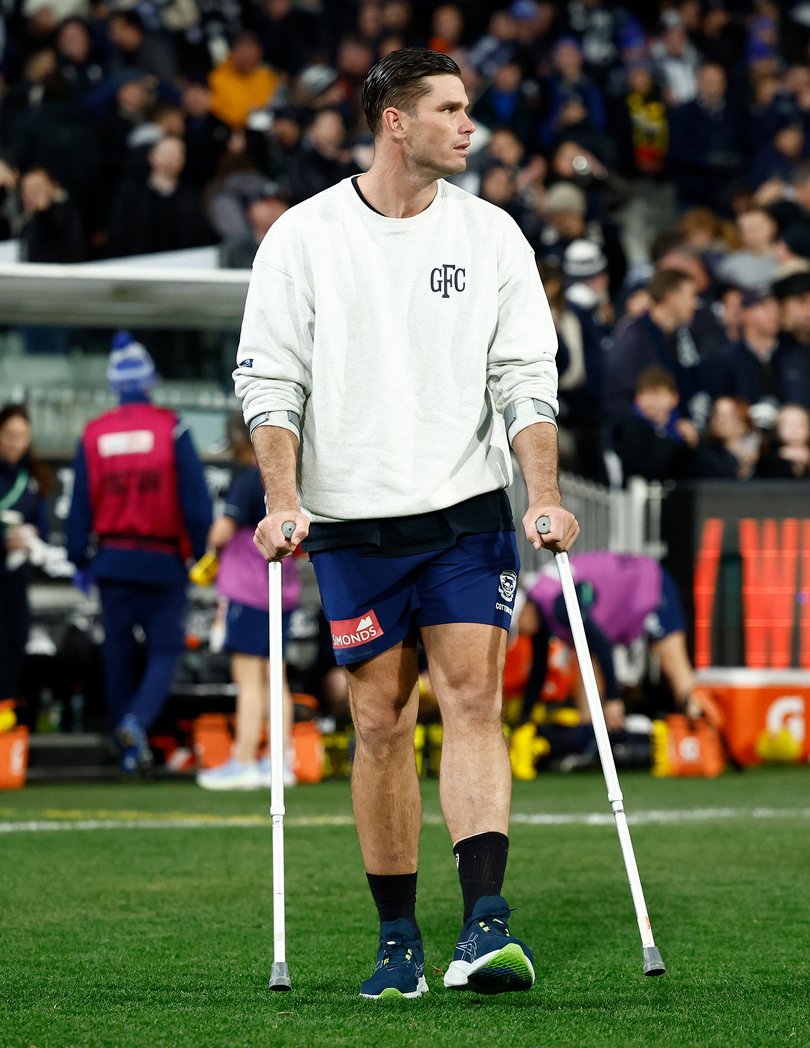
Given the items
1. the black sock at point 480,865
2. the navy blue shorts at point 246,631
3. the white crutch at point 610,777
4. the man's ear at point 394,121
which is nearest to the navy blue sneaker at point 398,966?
the black sock at point 480,865

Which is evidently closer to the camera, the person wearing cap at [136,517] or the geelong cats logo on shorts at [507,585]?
the geelong cats logo on shorts at [507,585]

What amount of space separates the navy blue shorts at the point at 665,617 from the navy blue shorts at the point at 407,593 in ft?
23.7

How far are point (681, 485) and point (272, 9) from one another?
9117 mm

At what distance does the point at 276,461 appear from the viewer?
195 inches

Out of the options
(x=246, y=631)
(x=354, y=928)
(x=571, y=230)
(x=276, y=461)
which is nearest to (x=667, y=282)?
(x=571, y=230)

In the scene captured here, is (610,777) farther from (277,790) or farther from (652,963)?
(277,790)

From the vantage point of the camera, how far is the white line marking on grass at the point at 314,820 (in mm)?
8828

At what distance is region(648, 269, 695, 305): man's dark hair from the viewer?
48.3 ft

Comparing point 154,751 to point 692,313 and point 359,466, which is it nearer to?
point 692,313

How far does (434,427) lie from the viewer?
16.4 feet

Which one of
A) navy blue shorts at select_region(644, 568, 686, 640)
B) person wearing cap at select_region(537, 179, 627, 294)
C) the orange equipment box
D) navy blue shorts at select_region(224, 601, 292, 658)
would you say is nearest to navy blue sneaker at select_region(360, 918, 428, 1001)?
navy blue shorts at select_region(224, 601, 292, 658)

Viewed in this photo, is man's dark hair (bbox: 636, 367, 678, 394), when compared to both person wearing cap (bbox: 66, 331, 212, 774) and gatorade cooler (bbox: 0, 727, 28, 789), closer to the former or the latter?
person wearing cap (bbox: 66, 331, 212, 774)

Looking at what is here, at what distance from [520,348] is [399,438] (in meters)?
0.41

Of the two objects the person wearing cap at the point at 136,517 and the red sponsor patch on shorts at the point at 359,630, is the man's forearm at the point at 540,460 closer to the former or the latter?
the red sponsor patch on shorts at the point at 359,630
